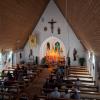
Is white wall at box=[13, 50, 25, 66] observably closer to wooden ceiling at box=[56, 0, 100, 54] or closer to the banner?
the banner

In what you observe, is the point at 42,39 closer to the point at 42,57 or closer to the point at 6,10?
the point at 42,57

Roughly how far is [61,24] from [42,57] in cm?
300

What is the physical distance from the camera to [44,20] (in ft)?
67.9

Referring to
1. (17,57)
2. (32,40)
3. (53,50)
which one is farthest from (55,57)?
(17,57)

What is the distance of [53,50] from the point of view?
20984 millimetres

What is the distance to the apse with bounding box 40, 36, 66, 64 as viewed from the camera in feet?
67.8

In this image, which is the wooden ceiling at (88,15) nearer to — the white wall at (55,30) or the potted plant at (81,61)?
the potted plant at (81,61)

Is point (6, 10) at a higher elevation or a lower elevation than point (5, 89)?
higher

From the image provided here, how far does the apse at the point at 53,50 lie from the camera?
20.7m

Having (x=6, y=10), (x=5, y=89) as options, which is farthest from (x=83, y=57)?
(x=6, y=10)

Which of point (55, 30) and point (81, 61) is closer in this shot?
point (81, 61)

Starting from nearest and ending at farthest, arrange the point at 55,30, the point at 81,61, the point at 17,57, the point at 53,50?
the point at 81,61 → the point at 55,30 → the point at 53,50 → the point at 17,57

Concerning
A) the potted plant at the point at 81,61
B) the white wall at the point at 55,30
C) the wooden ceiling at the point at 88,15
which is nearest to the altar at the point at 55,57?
the white wall at the point at 55,30

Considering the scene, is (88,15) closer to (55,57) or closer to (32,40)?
(55,57)
